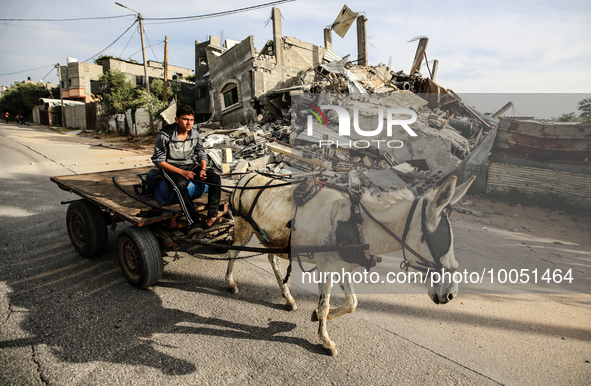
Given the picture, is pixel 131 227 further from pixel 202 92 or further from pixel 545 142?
pixel 202 92

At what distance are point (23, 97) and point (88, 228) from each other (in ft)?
189

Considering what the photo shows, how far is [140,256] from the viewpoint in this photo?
3.35 meters

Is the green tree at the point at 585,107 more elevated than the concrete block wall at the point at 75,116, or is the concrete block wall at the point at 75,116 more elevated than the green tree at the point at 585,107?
the concrete block wall at the point at 75,116

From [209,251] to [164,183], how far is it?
57.7 inches

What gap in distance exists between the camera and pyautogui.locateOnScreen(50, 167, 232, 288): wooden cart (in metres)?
3.37

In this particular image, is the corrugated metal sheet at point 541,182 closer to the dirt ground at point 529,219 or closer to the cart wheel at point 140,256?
the dirt ground at point 529,219

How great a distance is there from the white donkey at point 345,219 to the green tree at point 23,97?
5738 cm

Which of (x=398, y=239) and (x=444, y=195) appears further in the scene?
(x=398, y=239)

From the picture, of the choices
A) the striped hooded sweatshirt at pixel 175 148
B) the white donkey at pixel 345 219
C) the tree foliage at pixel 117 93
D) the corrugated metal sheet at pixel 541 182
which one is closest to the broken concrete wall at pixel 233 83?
the tree foliage at pixel 117 93

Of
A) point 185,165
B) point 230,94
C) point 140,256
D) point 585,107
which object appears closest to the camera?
point 140,256

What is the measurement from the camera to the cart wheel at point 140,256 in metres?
3.33

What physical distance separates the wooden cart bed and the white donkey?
35.5 inches
